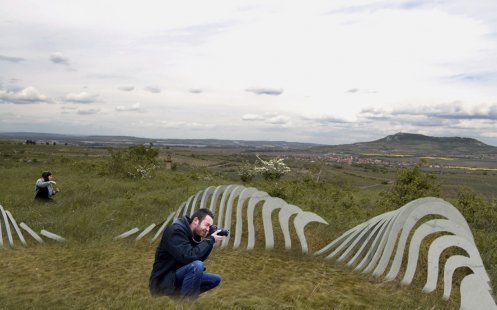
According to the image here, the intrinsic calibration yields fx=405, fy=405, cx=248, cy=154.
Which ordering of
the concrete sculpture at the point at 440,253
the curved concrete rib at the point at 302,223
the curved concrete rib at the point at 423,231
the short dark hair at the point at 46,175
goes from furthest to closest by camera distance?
the short dark hair at the point at 46,175 < the curved concrete rib at the point at 302,223 < the curved concrete rib at the point at 423,231 < the concrete sculpture at the point at 440,253

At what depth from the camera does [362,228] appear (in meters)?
9.81

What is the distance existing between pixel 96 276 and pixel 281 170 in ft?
76.4

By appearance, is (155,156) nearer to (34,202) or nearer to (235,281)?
(34,202)

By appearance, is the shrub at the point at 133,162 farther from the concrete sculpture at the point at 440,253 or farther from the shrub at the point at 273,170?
the concrete sculpture at the point at 440,253

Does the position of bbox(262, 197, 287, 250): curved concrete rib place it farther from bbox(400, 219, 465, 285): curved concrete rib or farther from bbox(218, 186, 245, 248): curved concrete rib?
bbox(400, 219, 465, 285): curved concrete rib

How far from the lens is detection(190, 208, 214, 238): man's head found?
21.1ft

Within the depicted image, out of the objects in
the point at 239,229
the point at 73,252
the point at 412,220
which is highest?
the point at 412,220

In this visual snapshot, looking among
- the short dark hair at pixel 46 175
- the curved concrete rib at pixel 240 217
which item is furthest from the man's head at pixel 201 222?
the short dark hair at pixel 46 175

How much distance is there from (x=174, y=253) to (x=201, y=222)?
633 millimetres

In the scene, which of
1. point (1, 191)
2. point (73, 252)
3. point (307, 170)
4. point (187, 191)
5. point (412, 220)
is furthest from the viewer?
point (307, 170)

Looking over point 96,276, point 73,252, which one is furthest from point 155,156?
point 96,276

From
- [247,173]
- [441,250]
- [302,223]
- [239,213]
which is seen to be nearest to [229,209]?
[239,213]

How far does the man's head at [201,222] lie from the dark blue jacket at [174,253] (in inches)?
4.2

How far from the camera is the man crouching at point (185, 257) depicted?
636 centimetres
